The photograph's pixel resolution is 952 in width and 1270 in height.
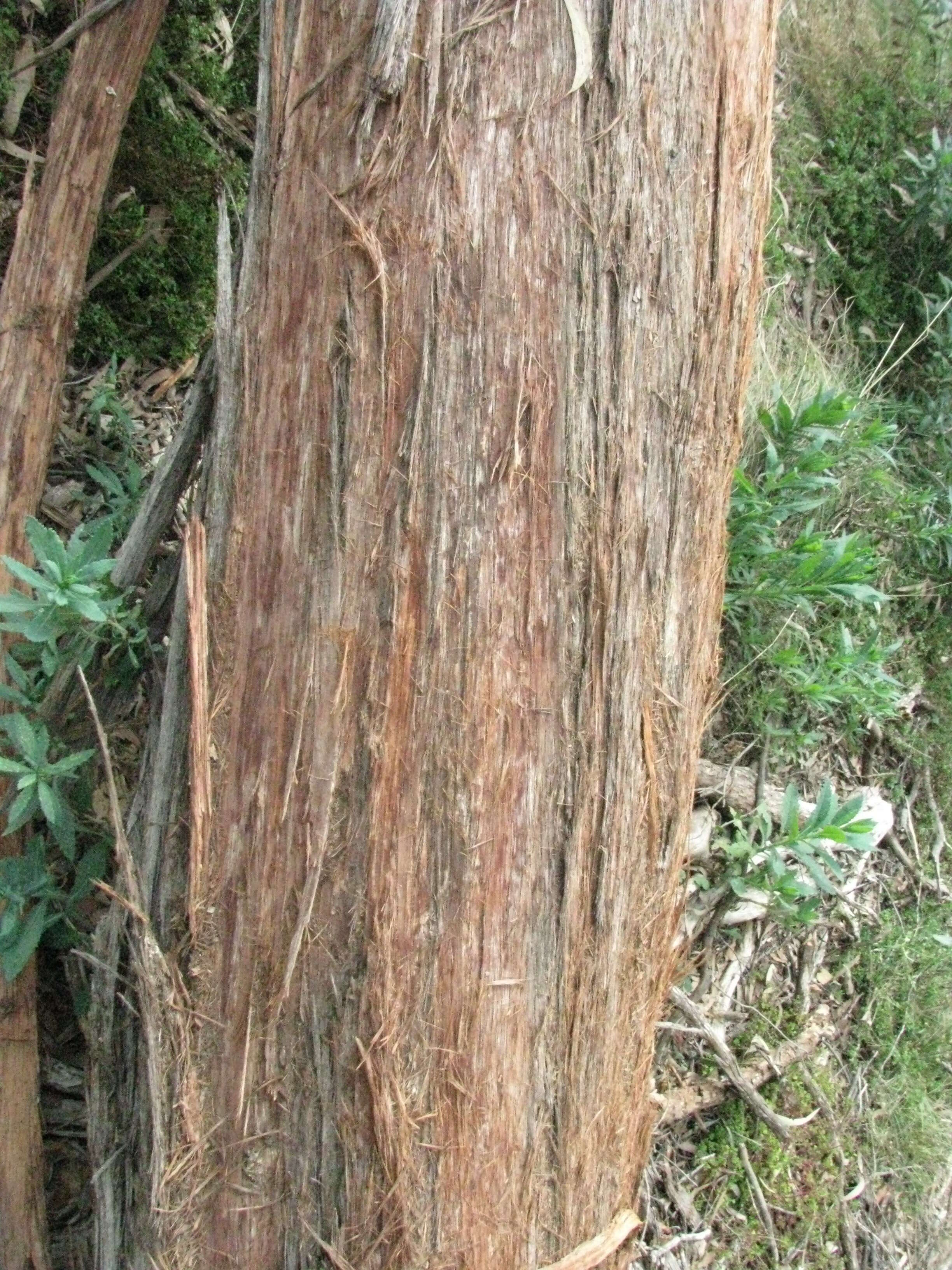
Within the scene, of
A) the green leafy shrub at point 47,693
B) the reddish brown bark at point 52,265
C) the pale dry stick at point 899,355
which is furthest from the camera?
the pale dry stick at point 899,355

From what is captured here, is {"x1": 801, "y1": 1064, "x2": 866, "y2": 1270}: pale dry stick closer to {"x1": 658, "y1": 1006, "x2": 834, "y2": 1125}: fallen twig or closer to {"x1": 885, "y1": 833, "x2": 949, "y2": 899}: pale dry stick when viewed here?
{"x1": 658, "y1": 1006, "x2": 834, "y2": 1125}: fallen twig

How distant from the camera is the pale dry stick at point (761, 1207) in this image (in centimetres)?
276

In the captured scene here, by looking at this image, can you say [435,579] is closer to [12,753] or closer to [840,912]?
[12,753]

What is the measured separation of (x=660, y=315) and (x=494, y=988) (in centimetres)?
115

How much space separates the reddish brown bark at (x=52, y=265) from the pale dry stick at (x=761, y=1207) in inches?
70.6

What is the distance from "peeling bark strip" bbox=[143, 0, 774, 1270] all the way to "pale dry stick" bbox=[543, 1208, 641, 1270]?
0.04 meters

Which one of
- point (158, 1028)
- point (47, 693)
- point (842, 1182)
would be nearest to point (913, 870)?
point (842, 1182)

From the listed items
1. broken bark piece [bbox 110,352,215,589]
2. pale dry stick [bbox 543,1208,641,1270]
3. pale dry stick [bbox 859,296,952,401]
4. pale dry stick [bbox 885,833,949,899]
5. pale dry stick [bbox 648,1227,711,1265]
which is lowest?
pale dry stick [bbox 648,1227,711,1265]

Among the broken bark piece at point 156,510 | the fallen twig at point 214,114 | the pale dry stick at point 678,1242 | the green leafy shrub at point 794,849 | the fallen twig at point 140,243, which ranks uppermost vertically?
the fallen twig at point 214,114

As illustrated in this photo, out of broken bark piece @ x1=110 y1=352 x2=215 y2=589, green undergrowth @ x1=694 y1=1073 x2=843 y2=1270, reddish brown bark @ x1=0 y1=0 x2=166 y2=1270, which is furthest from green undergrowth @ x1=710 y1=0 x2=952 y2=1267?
reddish brown bark @ x1=0 y1=0 x2=166 y2=1270

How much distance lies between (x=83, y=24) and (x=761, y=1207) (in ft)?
11.3

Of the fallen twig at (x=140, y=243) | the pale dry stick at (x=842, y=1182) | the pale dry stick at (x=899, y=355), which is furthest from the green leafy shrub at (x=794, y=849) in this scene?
the fallen twig at (x=140, y=243)

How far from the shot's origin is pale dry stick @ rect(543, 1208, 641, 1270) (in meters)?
1.69

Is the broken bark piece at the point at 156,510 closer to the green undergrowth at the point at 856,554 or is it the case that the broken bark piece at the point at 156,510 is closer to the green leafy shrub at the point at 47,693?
the green leafy shrub at the point at 47,693
